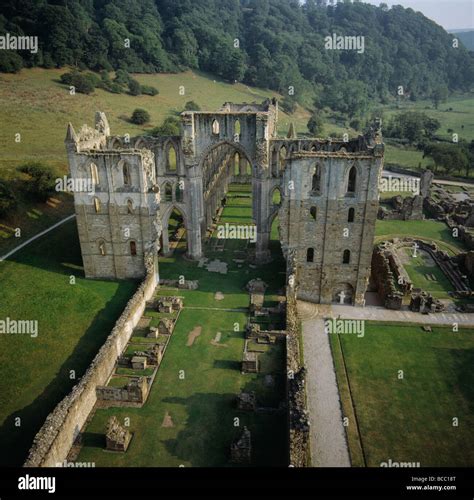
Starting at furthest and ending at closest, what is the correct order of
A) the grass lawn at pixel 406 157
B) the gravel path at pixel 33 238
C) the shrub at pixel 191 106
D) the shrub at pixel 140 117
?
1. the shrub at pixel 191 106
2. the grass lawn at pixel 406 157
3. the shrub at pixel 140 117
4. the gravel path at pixel 33 238

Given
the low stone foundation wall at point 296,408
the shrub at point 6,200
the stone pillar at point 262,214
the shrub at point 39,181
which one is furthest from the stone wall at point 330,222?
the shrub at point 39,181

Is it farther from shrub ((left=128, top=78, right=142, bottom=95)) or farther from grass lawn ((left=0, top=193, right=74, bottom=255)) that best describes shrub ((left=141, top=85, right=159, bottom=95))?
grass lawn ((left=0, top=193, right=74, bottom=255))

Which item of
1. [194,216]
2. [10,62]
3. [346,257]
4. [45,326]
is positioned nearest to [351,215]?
[346,257]

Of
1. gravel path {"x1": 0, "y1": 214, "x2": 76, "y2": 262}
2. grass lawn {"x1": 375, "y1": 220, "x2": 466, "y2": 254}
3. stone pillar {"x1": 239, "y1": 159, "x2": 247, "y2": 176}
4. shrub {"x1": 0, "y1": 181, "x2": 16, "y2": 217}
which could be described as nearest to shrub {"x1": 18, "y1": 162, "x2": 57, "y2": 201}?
gravel path {"x1": 0, "y1": 214, "x2": 76, "y2": 262}

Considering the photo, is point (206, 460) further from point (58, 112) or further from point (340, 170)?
point (58, 112)

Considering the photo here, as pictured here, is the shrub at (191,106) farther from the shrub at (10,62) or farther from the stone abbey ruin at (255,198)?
the stone abbey ruin at (255,198)

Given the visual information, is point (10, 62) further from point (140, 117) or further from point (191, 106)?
point (191, 106)
